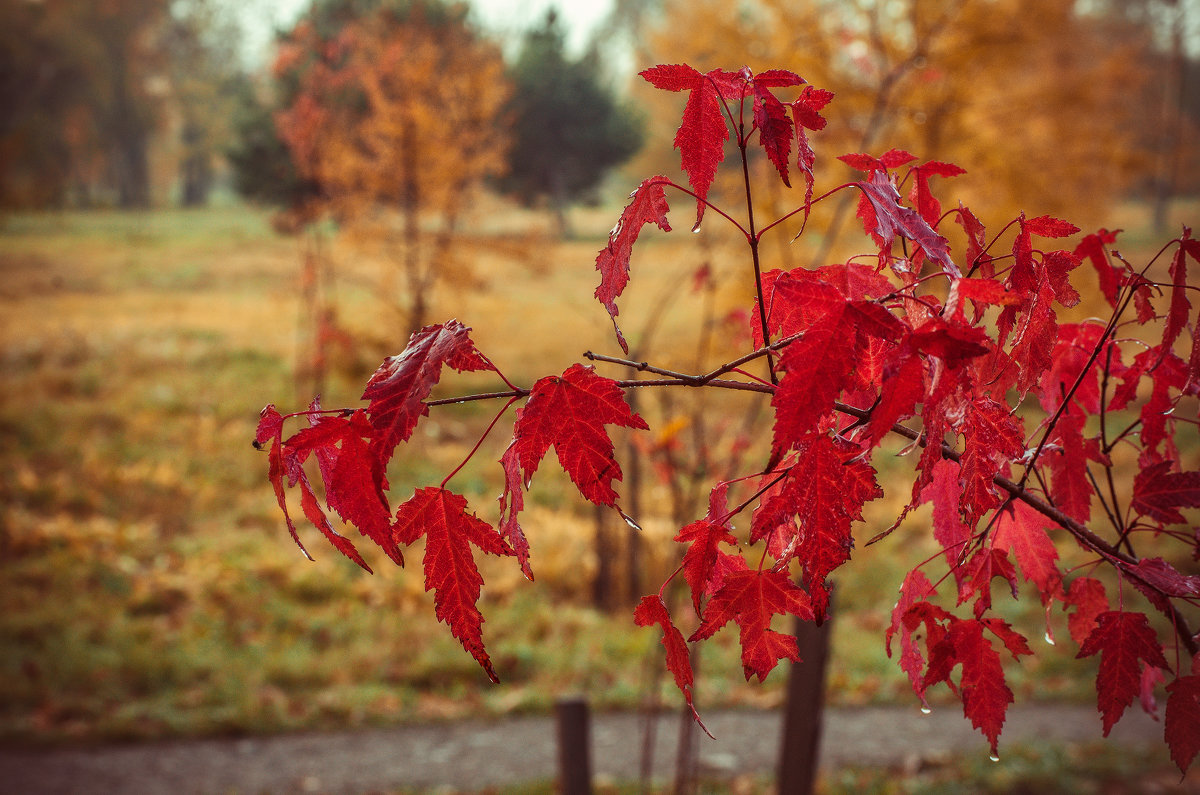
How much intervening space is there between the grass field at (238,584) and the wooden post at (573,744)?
157 centimetres

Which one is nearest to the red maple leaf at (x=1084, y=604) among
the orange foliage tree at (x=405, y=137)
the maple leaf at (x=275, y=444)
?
the maple leaf at (x=275, y=444)

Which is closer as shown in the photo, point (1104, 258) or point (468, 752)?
point (1104, 258)

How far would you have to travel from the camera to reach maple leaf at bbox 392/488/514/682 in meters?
0.74

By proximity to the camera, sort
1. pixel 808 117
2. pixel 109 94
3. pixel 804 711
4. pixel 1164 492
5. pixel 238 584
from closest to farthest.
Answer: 1. pixel 808 117
2. pixel 1164 492
3. pixel 804 711
4. pixel 238 584
5. pixel 109 94

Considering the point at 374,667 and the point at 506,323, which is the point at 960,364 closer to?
the point at 374,667

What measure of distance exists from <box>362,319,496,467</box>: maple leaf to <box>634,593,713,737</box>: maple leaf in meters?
0.28

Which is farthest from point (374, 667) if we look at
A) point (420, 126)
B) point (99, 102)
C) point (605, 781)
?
point (99, 102)

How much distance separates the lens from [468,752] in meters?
4.30

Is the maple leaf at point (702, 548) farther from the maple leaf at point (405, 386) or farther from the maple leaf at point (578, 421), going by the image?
the maple leaf at point (405, 386)

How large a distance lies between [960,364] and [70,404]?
11.0 metres

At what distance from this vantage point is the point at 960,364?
2.08ft

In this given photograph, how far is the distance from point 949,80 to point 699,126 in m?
7.94

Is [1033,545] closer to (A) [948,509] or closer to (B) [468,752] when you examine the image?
(A) [948,509]

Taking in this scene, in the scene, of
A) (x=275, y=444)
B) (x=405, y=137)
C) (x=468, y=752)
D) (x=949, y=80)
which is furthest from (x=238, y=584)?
(x=949, y=80)
